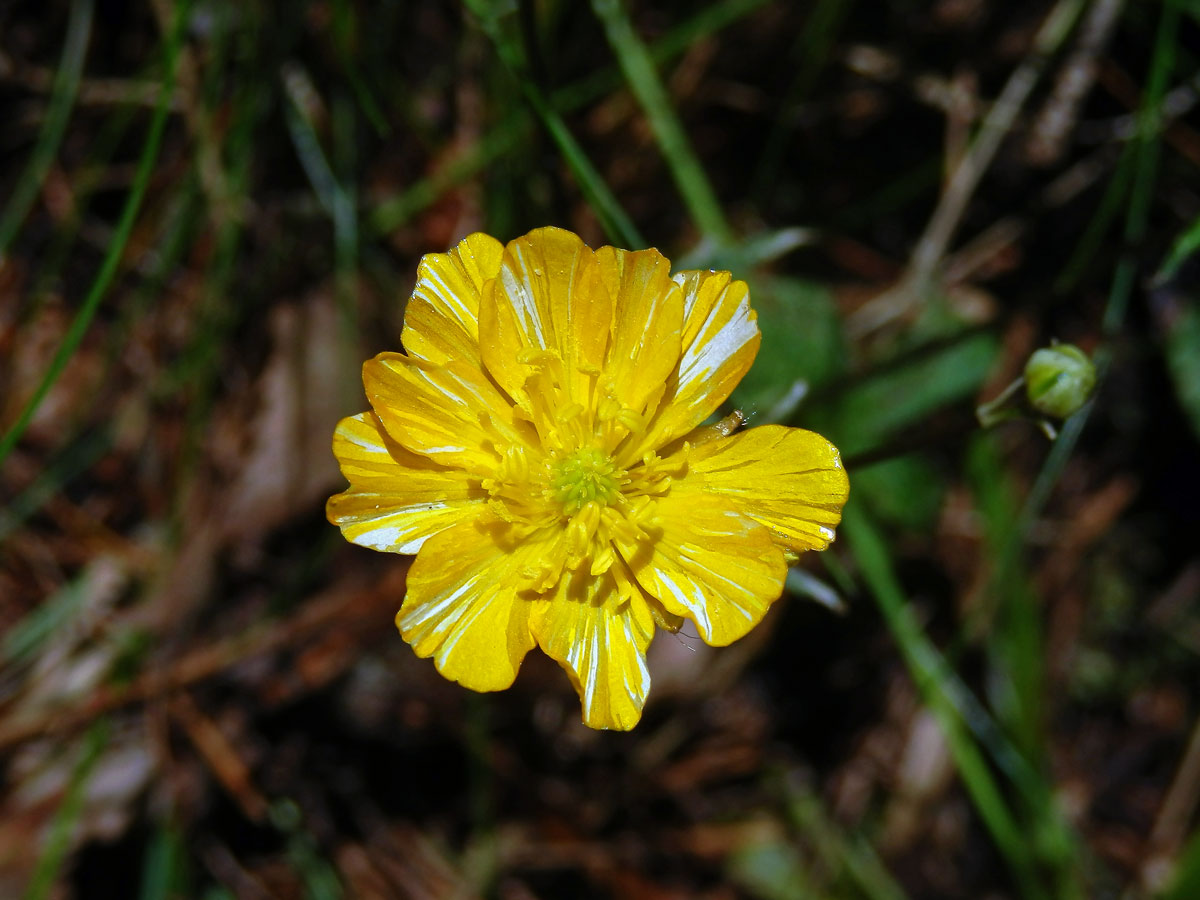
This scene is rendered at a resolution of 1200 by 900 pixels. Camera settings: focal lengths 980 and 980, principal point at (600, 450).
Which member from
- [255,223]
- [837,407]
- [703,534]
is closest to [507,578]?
[703,534]

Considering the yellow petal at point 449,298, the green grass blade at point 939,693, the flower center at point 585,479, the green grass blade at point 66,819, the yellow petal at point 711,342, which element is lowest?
the green grass blade at point 939,693

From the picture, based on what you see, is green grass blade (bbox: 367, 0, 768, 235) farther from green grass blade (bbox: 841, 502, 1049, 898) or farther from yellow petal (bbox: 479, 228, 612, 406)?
green grass blade (bbox: 841, 502, 1049, 898)

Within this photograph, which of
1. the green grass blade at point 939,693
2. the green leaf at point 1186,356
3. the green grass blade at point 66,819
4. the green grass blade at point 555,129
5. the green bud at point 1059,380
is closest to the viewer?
the green bud at point 1059,380

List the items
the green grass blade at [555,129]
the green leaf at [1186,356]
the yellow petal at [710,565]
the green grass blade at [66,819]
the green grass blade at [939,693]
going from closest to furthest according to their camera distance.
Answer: the yellow petal at [710,565]
the green grass blade at [555,129]
the green grass blade at [939,693]
the green grass blade at [66,819]
the green leaf at [1186,356]

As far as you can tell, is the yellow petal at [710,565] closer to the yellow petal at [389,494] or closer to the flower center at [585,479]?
the flower center at [585,479]

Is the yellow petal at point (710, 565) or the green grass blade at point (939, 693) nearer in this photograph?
the yellow petal at point (710, 565)

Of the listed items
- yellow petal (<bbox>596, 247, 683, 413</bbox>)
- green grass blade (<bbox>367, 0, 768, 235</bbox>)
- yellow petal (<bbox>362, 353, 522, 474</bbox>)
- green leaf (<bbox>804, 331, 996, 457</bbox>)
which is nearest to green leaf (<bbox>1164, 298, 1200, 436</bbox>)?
green leaf (<bbox>804, 331, 996, 457</bbox>)

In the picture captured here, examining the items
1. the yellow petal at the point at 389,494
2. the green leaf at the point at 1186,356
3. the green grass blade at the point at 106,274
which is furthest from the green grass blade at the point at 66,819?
the green leaf at the point at 1186,356

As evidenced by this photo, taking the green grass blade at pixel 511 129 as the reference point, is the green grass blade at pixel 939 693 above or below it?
below
